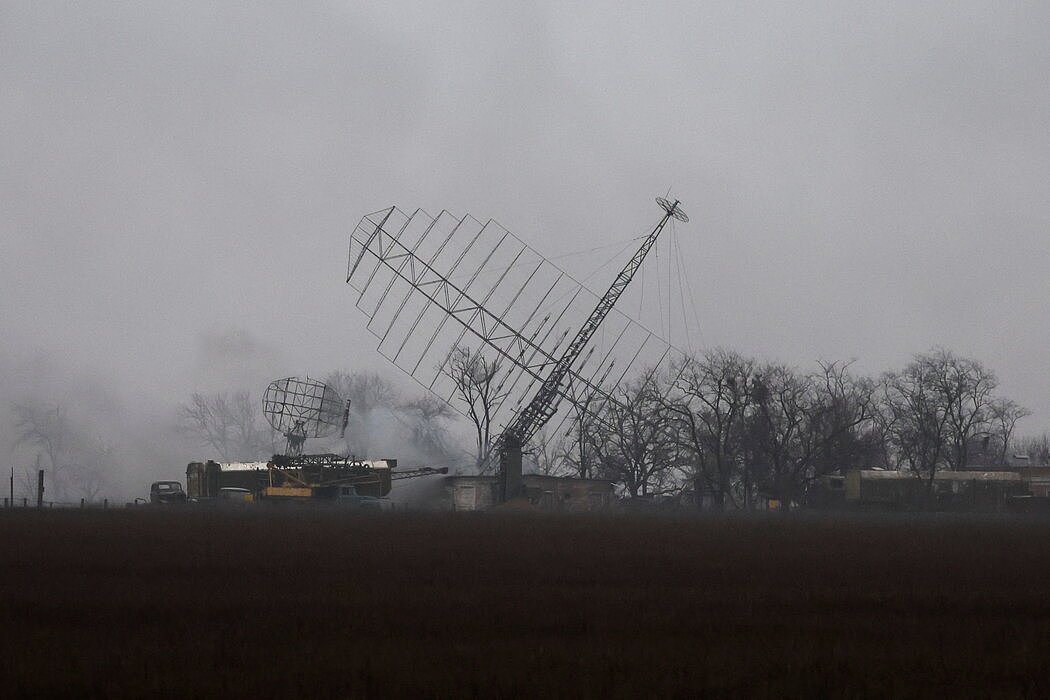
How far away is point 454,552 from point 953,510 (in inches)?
2993

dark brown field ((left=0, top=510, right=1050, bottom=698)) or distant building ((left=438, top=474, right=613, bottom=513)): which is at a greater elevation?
distant building ((left=438, top=474, right=613, bottom=513))

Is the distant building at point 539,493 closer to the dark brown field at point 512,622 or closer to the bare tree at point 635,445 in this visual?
the bare tree at point 635,445

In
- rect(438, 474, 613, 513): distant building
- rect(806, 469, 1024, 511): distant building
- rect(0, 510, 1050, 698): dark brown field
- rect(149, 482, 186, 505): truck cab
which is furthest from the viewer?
rect(806, 469, 1024, 511): distant building

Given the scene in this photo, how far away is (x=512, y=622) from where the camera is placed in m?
20.1

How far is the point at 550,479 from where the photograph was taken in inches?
4063

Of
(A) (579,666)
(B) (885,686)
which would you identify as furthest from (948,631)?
(A) (579,666)

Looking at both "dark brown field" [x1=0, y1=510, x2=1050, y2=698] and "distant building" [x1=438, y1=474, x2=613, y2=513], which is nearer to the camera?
"dark brown field" [x1=0, y1=510, x2=1050, y2=698]

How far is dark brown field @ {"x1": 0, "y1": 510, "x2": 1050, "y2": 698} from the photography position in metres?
14.7

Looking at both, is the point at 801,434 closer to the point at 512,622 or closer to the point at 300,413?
the point at 300,413

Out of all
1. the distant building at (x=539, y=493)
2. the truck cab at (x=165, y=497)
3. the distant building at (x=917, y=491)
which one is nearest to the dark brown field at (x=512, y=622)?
the truck cab at (x=165, y=497)

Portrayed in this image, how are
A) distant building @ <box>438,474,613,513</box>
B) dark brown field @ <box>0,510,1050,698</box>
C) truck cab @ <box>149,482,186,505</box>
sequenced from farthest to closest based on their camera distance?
1. distant building @ <box>438,474,613,513</box>
2. truck cab @ <box>149,482,186,505</box>
3. dark brown field @ <box>0,510,1050,698</box>

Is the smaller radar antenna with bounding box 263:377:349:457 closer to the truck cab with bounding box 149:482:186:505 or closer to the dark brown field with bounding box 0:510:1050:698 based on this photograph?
the truck cab with bounding box 149:482:186:505

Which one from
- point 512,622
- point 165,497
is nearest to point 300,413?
point 165,497

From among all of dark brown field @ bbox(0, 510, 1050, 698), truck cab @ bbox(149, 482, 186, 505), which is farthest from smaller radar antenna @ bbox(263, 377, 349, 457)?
dark brown field @ bbox(0, 510, 1050, 698)
